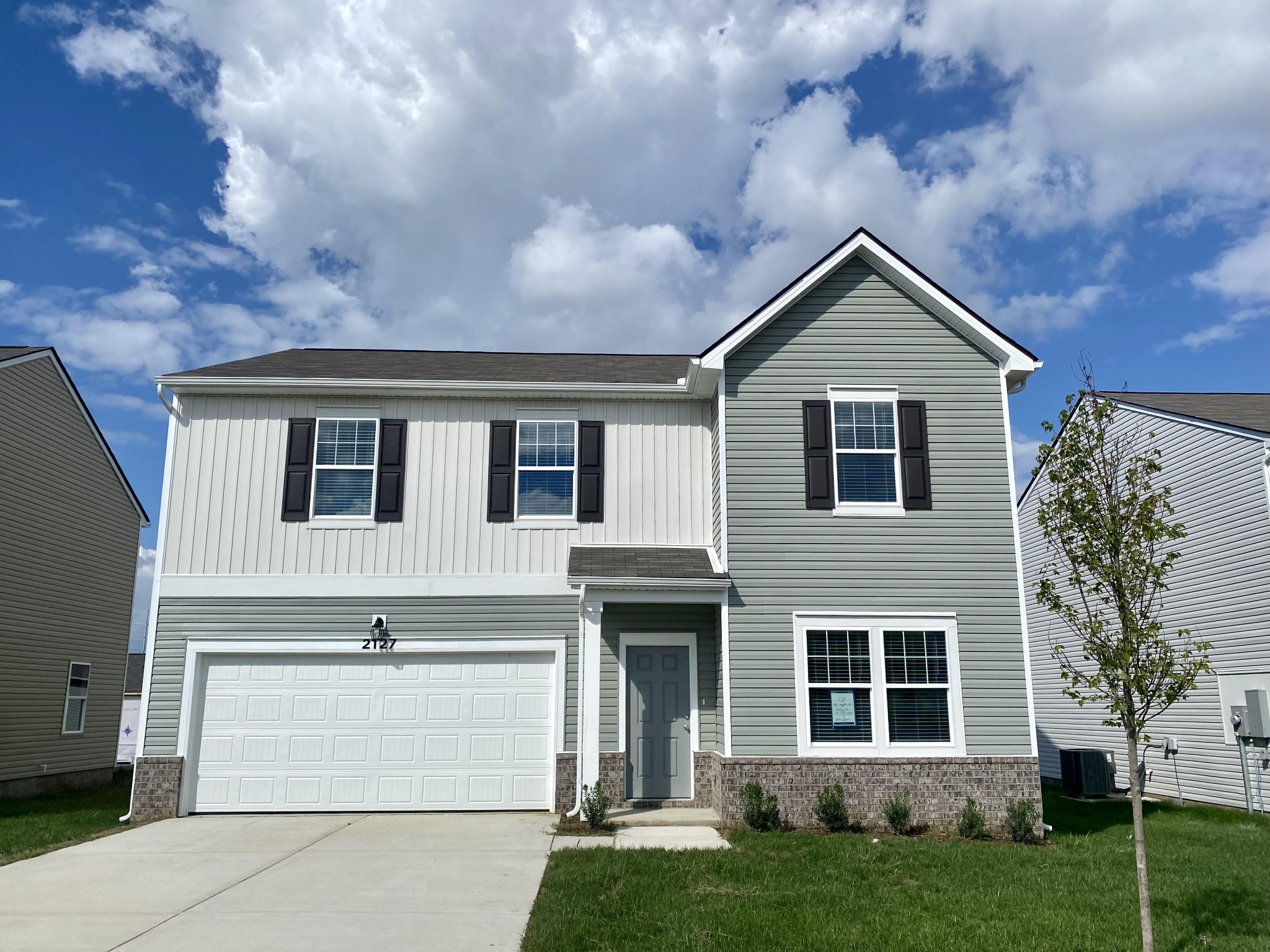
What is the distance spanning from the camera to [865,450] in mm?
12797

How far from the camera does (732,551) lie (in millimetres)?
12320

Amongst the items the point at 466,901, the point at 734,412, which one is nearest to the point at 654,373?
the point at 734,412

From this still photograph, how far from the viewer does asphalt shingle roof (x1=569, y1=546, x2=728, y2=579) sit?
12055 mm

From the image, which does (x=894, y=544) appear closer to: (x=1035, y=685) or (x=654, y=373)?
(x=654, y=373)

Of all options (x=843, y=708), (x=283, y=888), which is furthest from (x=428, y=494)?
(x=843, y=708)

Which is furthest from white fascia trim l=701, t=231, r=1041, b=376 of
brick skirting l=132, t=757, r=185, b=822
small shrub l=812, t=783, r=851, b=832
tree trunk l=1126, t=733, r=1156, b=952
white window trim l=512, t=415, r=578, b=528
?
brick skirting l=132, t=757, r=185, b=822

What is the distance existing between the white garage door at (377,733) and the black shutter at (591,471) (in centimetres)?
214

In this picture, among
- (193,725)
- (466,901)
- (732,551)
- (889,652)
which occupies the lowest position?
(466,901)

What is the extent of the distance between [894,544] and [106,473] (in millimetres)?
15842

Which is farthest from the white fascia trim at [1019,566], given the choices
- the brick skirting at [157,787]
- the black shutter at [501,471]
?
the brick skirting at [157,787]

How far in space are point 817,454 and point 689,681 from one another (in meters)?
3.61

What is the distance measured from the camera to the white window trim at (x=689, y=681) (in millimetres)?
12758

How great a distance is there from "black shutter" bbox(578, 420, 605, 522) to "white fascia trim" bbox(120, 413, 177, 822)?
5.87 metres

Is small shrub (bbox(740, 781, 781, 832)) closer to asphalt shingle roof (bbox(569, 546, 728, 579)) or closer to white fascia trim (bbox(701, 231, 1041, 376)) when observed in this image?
asphalt shingle roof (bbox(569, 546, 728, 579))
